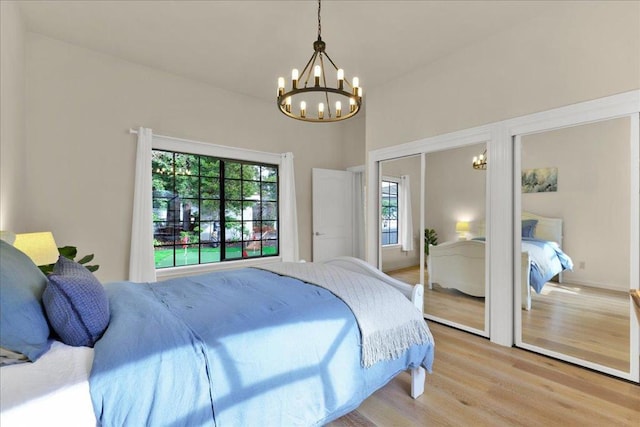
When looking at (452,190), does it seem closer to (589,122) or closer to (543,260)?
(543,260)

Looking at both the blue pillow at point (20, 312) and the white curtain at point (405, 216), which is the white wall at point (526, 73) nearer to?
the white curtain at point (405, 216)

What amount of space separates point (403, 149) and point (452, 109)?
0.69 metres

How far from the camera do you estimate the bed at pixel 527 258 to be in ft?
8.28

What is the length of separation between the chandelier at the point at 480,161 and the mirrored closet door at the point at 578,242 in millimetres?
277

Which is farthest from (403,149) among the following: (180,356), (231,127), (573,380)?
(180,356)

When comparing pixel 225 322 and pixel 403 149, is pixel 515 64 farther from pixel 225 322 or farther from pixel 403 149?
pixel 225 322

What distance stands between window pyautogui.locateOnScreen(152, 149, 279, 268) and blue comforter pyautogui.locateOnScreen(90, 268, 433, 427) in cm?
191

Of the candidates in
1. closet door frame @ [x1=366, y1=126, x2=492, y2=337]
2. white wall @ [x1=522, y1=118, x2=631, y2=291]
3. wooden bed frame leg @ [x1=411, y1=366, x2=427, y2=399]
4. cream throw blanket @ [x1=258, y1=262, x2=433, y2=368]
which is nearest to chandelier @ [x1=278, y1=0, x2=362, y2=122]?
closet door frame @ [x1=366, y1=126, x2=492, y2=337]

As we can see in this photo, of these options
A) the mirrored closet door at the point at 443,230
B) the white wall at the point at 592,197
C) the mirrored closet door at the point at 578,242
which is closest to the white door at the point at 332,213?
the mirrored closet door at the point at 443,230

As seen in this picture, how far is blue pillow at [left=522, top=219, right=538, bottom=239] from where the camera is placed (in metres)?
2.61

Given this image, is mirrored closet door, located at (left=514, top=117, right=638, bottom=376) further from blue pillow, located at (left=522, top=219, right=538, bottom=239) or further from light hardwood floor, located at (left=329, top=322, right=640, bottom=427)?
light hardwood floor, located at (left=329, top=322, right=640, bottom=427)

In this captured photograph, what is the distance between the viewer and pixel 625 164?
218 cm

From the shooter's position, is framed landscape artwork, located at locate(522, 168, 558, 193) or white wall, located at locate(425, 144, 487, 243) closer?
framed landscape artwork, located at locate(522, 168, 558, 193)

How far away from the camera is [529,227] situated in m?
2.64
